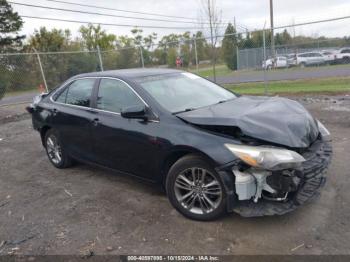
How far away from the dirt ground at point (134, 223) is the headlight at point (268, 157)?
0.72 m

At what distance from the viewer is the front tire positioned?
358cm

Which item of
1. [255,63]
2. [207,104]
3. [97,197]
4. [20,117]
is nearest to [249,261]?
[207,104]

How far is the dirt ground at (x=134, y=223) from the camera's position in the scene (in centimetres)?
331

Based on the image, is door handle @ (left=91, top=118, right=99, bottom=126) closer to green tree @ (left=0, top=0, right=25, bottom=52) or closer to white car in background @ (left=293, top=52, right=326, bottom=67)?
white car in background @ (left=293, top=52, right=326, bottom=67)

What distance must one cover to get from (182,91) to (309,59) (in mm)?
22980

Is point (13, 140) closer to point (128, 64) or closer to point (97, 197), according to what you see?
point (97, 197)

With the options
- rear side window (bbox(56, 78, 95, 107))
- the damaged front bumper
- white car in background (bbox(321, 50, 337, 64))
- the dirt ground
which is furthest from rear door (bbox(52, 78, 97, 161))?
white car in background (bbox(321, 50, 337, 64))

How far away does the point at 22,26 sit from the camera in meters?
34.1

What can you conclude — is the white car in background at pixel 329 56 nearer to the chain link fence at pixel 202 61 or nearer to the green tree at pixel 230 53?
the chain link fence at pixel 202 61

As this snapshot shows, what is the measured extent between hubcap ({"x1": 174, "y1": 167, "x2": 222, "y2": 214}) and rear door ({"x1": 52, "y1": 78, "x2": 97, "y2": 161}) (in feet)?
5.65

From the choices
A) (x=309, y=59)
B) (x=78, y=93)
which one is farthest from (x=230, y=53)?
(x=78, y=93)

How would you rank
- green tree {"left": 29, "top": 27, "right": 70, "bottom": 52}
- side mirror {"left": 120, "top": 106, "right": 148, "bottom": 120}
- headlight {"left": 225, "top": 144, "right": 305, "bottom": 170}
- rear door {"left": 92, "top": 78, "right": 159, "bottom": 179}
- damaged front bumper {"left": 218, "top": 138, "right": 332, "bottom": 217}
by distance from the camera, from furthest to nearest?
1. green tree {"left": 29, "top": 27, "right": 70, "bottom": 52}
2. rear door {"left": 92, "top": 78, "right": 159, "bottom": 179}
3. side mirror {"left": 120, "top": 106, "right": 148, "bottom": 120}
4. damaged front bumper {"left": 218, "top": 138, "right": 332, "bottom": 217}
5. headlight {"left": 225, "top": 144, "right": 305, "bottom": 170}

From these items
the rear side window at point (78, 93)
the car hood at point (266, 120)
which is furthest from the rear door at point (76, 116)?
the car hood at point (266, 120)

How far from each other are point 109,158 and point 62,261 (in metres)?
1.67
